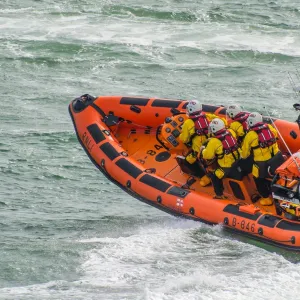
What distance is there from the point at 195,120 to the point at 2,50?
36.6ft

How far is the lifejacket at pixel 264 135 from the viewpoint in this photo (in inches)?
523

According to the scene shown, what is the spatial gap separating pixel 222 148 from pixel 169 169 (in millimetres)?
1637

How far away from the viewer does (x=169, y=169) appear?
1481cm

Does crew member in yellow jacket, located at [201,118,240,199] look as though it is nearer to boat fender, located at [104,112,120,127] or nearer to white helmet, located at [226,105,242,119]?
white helmet, located at [226,105,242,119]

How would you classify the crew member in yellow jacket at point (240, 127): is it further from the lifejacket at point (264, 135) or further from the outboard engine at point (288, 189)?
the outboard engine at point (288, 189)

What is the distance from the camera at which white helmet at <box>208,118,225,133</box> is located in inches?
526

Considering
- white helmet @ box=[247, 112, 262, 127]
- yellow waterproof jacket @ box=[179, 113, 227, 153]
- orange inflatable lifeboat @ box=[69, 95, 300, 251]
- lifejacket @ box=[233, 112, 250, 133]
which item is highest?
white helmet @ box=[247, 112, 262, 127]

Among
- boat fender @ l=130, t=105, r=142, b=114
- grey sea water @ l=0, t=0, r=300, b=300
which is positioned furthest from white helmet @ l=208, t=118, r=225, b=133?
boat fender @ l=130, t=105, r=142, b=114

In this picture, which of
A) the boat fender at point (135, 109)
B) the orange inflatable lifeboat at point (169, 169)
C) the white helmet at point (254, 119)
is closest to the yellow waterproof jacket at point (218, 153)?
the orange inflatable lifeboat at point (169, 169)

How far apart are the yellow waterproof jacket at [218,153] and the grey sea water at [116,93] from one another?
917mm

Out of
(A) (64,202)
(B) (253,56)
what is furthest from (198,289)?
(B) (253,56)

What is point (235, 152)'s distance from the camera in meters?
13.4

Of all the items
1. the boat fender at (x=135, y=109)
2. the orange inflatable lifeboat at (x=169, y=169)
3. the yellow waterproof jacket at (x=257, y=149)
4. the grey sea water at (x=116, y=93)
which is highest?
the yellow waterproof jacket at (x=257, y=149)

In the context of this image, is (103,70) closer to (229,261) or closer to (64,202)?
(64,202)
